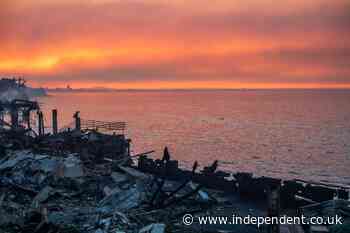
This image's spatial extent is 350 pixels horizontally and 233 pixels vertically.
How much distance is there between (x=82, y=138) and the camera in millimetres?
32688

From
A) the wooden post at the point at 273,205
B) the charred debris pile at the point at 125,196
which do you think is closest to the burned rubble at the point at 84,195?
the charred debris pile at the point at 125,196

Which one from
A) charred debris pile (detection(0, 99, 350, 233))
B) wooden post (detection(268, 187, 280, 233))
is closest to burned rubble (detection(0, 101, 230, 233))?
charred debris pile (detection(0, 99, 350, 233))

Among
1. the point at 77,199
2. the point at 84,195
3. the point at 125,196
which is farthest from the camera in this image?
the point at 84,195

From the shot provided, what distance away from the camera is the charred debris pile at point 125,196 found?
51.2 feet

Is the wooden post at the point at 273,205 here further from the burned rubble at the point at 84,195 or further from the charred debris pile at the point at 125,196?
the burned rubble at the point at 84,195

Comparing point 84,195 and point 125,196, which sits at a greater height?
point 125,196

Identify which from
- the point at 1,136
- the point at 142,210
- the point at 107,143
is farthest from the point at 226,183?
the point at 1,136

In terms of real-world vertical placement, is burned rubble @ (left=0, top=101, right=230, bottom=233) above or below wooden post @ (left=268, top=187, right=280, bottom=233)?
below

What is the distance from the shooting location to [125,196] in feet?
62.6

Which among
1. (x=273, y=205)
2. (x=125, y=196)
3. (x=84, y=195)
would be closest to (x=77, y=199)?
(x=84, y=195)

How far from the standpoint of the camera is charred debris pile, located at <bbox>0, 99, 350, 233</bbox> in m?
15.6

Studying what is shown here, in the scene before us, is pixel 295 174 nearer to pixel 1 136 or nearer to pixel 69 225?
pixel 1 136

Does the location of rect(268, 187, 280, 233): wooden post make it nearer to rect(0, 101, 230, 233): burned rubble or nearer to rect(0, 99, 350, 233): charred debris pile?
rect(0, 99, 350, 233): charred debris pile

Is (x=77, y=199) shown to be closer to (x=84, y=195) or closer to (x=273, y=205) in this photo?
(x=84, y=195)
